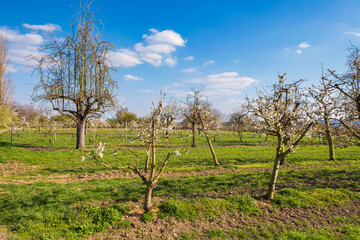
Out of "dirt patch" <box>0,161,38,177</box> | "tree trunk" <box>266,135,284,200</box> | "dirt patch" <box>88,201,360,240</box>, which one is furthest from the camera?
"dirt patch" <box>0,161,38,177</box>

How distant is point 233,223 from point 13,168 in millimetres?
15441

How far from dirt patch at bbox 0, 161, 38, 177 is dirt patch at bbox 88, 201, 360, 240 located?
10705mm

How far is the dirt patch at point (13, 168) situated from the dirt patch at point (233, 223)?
10705 millimetres

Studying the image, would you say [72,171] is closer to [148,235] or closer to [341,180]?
[148,235]

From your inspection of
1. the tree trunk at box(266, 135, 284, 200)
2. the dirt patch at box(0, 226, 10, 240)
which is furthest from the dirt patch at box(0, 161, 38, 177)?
the tree trunk at box(266, 135, 284, 200)

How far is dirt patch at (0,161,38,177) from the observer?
12248 millimetres

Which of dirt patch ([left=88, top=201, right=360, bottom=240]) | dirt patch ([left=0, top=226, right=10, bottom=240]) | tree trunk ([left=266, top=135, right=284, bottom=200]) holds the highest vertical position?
tree trunk ([left=266, top=135, right=284, bottom=200])

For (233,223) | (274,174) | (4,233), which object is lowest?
(233,223)

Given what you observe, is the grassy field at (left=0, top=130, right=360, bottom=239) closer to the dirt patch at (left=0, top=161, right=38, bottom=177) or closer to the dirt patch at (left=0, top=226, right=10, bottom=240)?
the dirt patch at (left=0, top=226, right=10, bottom=240)

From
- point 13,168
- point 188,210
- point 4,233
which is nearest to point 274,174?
point 188,210

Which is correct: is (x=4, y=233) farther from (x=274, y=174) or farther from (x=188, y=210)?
(x=274, y=174)

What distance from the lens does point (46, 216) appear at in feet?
20.1

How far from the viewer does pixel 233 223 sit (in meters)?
6.41

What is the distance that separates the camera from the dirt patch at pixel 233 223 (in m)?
5.73
